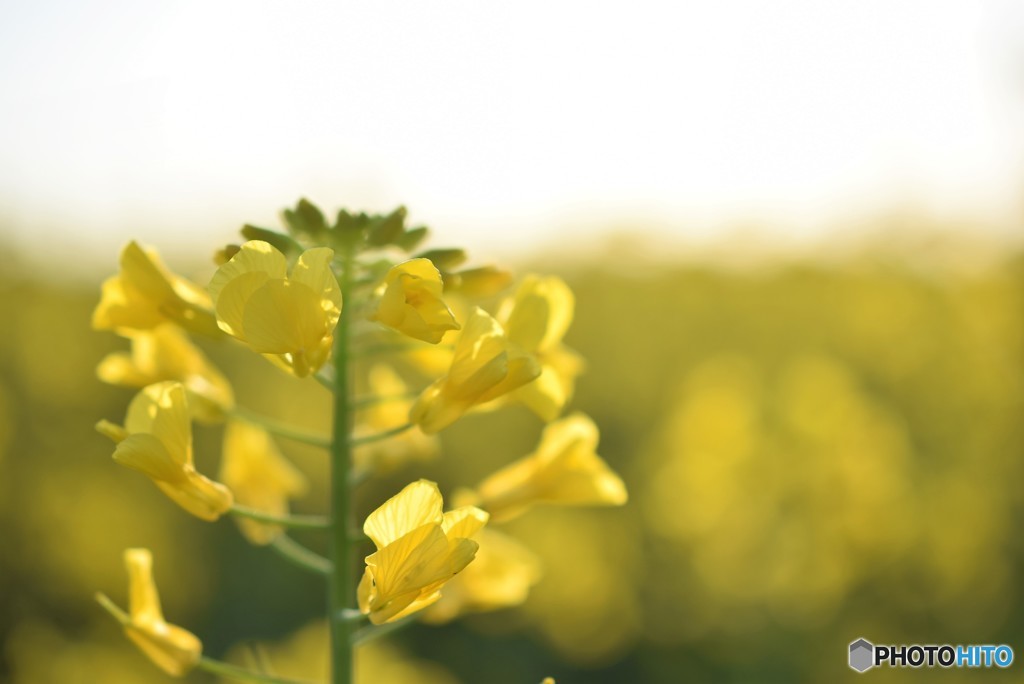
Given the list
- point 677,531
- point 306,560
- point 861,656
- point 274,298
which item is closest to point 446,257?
point 274,298

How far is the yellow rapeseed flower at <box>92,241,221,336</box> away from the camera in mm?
2062

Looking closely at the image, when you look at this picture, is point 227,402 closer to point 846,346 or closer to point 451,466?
point 451,466

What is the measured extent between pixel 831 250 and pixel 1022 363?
11915mm

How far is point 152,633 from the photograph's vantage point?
2006 millimetres

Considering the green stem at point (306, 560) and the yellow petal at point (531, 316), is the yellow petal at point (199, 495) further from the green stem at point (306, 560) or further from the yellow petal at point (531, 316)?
the yellow petal at point (531, 316)

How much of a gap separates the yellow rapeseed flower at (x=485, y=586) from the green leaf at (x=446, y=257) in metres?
0.72

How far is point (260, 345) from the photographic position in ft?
5.46

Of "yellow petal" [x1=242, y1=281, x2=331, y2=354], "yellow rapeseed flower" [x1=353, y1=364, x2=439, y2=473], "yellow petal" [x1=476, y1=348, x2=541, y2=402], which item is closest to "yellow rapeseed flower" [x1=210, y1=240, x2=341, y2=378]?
"yellow petal" [x1=242, y1=281, x2=331, y2=354]

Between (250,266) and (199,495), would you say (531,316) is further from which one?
(199,495)

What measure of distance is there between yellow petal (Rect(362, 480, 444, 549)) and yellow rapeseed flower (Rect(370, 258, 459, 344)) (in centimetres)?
32

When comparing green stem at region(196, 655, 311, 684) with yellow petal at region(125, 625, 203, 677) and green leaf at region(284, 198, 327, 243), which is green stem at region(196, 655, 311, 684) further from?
green leaf at region(284, 198, 327, 243)

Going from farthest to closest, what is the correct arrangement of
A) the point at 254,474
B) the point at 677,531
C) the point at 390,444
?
the point at 677,531 < the point at 254,474 < the point at 390,444

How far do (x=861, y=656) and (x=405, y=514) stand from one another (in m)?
4.16

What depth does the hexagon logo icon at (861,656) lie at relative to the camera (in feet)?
15.7
